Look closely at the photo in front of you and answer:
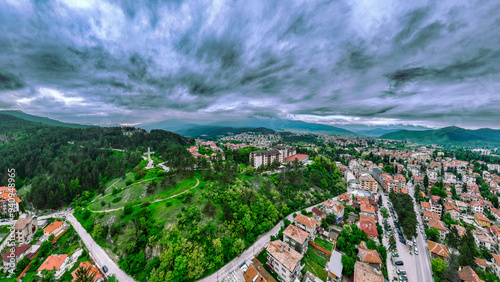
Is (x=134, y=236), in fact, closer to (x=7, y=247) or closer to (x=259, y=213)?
(x=259, y=213)

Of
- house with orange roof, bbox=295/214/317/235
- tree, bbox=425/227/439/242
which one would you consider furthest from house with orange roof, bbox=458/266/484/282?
house with orange roof, bbox=295/214/317/235

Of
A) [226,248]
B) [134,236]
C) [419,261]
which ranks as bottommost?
[419,261]

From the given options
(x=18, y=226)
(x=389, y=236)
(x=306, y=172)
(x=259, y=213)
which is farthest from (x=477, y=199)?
(x=18, y=226)

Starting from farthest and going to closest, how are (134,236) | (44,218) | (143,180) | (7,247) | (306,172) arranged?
(306,172) → (143,180) → (44,218) → (7,247) → (134,236)

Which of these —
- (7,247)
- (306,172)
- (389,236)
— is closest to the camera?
(7,247)

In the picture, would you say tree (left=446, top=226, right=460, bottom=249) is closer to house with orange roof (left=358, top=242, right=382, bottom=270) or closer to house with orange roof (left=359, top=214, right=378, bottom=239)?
house with orange roof (left=359, top=214, right=378, bottom=239)

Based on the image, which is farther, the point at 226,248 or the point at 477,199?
the point at 477,199

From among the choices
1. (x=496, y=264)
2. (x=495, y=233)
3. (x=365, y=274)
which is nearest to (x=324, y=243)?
(x=365, y=274)
